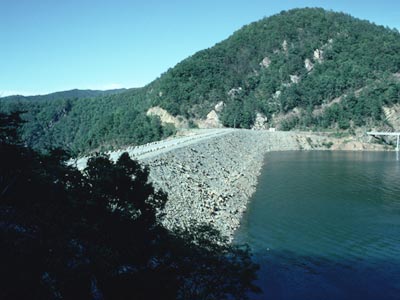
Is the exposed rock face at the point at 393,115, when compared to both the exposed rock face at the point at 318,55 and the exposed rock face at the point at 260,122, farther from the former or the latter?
the exposed rock face at the point at 318,55

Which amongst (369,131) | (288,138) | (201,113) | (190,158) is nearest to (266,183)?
(190,158)

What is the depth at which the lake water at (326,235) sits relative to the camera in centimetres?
2459

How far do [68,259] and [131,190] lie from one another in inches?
227

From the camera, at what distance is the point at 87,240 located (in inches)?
586

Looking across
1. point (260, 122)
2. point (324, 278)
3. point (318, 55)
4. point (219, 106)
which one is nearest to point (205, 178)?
point (324, 278)

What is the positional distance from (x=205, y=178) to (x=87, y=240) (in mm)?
32711

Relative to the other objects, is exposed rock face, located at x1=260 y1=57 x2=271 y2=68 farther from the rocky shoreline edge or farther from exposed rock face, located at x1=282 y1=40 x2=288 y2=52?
the rocky shoreline edge

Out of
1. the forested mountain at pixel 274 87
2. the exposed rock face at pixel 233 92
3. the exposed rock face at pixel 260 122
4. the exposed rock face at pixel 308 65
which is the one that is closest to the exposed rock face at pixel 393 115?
the forested mountain at pixel 274 87

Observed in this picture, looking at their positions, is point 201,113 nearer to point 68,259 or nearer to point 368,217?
point 368,217

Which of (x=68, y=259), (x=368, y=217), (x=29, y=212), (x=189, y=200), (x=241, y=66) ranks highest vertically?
(x=241, y=66)

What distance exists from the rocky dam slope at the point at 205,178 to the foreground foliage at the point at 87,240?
11.4 meters

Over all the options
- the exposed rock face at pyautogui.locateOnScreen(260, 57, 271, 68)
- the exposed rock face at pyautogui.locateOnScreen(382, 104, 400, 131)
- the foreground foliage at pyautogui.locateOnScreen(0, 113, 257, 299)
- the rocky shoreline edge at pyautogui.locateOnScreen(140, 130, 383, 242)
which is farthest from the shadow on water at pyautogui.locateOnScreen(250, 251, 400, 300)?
the exposed rock face at pyautogui.locateOnScreen(260, 57, 271, 68)

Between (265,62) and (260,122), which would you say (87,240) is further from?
(265,62)

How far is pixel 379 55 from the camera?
14450 cm
